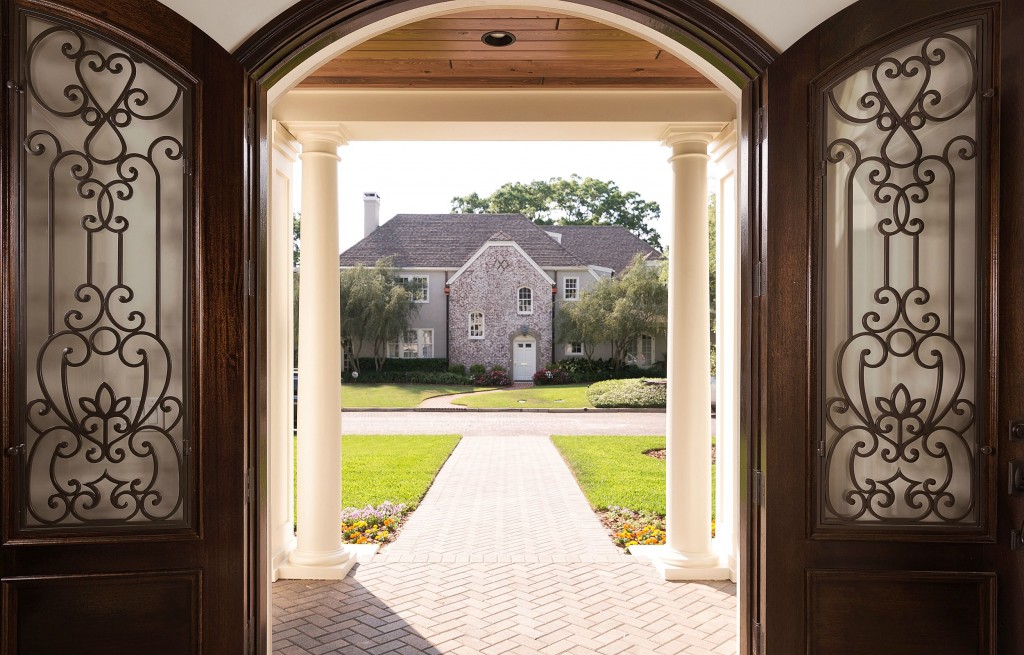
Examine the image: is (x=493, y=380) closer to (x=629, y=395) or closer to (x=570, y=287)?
(x=570, y=287)

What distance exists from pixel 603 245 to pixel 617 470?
2075 cm

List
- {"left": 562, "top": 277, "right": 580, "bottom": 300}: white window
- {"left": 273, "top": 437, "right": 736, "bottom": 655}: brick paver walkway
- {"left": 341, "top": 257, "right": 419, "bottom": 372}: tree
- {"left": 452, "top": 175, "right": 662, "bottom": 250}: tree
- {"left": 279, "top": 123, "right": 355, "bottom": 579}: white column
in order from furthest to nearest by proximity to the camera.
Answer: {"left": 452, "top": 175, "right": 662, "bottom": 250}: tree
{"left": 562, "top": 277, "right": 580, "bottom": 300}: white window
{"left": 341, "top": 257, "right": 419, "bottom": 372}: tree
{"left": 279, "top": 123, "right": 355, "bottom": 579}: white column
{"left": 273, "top": 437, "right": 736, "bottom": 655}: brick paver walkway

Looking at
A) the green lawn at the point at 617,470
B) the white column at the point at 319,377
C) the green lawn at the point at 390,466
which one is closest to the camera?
the white column at the point at 319,377

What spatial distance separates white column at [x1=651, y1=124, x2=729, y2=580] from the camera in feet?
17.3

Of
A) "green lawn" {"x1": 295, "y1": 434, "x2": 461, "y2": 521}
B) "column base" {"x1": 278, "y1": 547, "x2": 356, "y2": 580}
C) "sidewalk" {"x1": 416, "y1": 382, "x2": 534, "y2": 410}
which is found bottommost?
"sidewalk" {"x1": 416, "y1": 382, "x2": 534, "y2": 410}

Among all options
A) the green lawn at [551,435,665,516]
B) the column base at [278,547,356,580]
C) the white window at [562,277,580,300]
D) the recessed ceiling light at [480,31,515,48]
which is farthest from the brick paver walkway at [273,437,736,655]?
the white window at [562,277,580,300]

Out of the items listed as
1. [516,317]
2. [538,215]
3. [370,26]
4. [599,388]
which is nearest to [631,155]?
[538,215]

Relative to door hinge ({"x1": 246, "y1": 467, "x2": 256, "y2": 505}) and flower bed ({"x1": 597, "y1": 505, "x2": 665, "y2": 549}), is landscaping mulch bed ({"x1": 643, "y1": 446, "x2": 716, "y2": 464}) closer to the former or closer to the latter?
flower bed ({"x1": 597, "y1": 505, "x2": 665, "y2": 549})

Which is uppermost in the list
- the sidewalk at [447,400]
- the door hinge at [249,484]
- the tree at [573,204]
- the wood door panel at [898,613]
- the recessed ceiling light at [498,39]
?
the tree at [573,204]

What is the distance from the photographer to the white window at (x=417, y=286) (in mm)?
27000

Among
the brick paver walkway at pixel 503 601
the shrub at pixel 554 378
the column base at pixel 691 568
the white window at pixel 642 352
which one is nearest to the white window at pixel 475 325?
the shrub at pixel 554 378

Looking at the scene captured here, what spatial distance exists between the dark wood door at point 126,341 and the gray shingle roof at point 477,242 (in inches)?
964

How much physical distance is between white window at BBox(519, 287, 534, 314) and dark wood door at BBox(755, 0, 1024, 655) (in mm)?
24172

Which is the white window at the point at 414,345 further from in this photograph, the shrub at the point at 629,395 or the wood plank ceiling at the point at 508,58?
the wood plank ceiling at the point at 508,58
